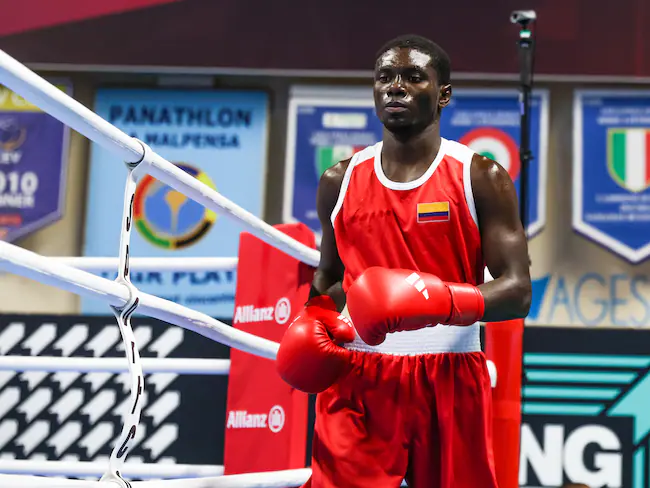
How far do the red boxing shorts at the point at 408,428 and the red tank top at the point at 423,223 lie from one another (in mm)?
152

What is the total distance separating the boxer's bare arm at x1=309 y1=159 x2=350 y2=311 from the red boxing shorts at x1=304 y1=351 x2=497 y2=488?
225 millimetres

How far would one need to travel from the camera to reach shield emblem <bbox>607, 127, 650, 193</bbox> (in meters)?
4.51

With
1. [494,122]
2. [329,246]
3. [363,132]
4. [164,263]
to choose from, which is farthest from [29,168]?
[329,246]

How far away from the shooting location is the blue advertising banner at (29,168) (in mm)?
4754

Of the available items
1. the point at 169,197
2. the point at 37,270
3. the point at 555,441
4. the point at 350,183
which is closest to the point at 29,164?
the point at 169,197

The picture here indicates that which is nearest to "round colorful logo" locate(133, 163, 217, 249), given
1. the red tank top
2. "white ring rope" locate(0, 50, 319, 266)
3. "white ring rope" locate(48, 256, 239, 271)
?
"white ring rope" locate(48, 256, 239, 271)

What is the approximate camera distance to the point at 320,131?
4719mm

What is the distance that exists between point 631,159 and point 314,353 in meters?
A: 3.66

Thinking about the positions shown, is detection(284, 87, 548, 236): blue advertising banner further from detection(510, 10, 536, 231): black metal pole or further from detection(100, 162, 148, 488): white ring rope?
detection(100, 162, 148, 488): white ring rope

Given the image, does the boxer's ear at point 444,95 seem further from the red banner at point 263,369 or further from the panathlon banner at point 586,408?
the panathlon banner at point 586,408

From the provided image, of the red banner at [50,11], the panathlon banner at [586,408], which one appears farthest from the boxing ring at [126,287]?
the red banner at [50,11]

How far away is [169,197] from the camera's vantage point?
15.6ft

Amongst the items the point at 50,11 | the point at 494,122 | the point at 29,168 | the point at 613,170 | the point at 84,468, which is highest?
the point at 50,11

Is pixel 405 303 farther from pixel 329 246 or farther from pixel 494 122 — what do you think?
pixel 494 122
